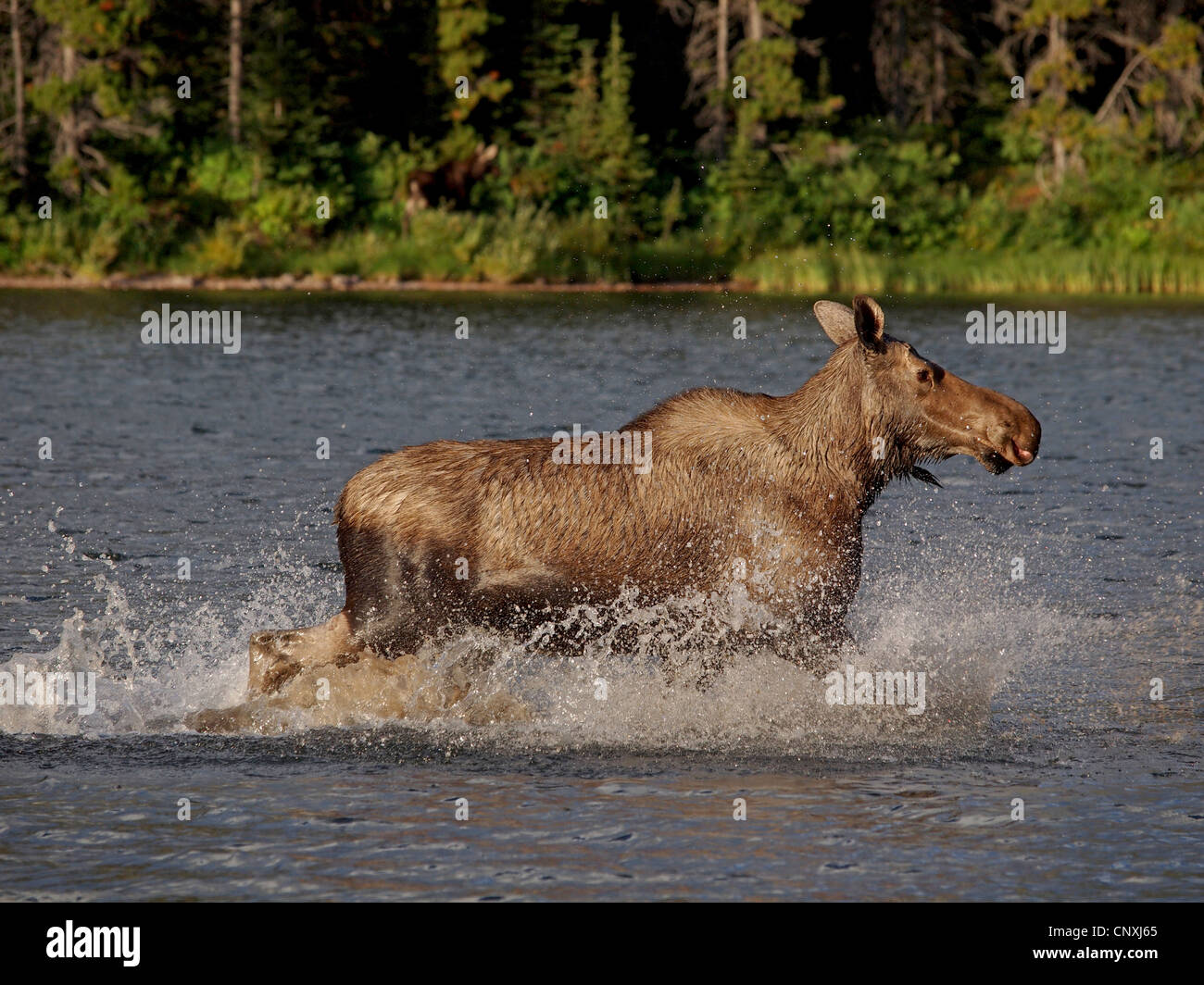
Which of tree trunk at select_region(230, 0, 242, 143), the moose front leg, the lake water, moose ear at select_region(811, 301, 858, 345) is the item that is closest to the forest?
tree trunk at select_region(230, 0, 242, 143)

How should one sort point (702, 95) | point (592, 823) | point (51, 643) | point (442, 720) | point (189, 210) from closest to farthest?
point (592, 823) → point (442, 720) → point (51, 643) → point (189, 210) → point (702, 95)

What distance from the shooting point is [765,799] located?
7832mm

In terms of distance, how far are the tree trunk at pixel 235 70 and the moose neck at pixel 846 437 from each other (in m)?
39.8

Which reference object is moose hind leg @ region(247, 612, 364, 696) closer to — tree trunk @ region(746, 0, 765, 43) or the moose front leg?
the moose front leg

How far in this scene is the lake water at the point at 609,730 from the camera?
23.2ft

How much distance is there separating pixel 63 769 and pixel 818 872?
3533 millimetres

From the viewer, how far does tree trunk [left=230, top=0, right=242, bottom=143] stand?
4594 cm

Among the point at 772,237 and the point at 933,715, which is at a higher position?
the point at 772,237

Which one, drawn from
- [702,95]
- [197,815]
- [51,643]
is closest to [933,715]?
[197,815]

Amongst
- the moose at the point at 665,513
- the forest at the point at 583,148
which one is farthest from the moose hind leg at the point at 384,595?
the forest at the point at 583,148
